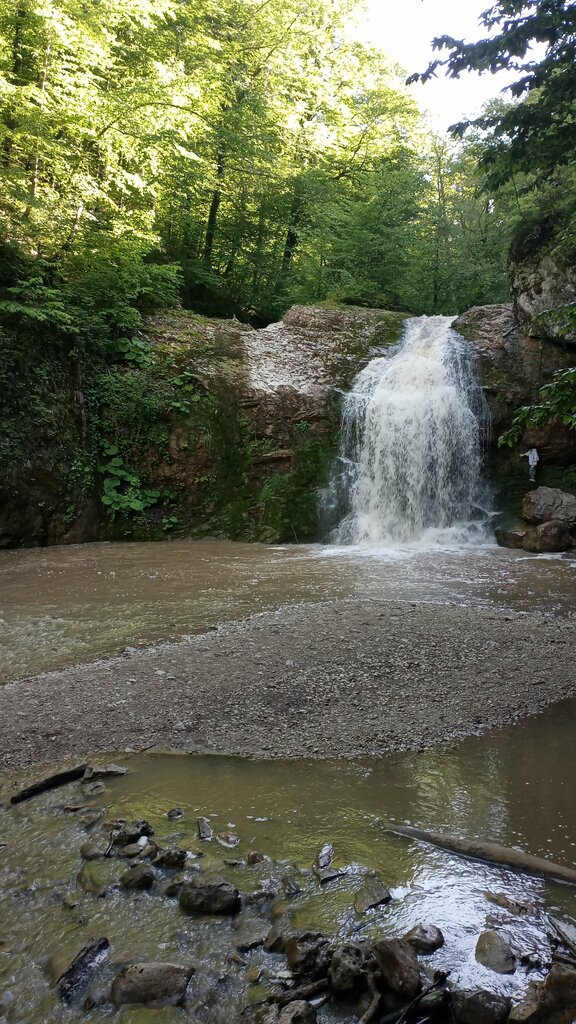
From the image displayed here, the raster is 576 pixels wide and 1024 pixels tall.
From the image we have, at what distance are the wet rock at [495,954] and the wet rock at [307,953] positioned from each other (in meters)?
0.47

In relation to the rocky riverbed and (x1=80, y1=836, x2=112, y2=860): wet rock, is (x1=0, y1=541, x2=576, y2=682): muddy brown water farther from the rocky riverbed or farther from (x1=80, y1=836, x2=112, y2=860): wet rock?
the rocky riverbed

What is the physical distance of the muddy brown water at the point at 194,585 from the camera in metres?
5.31

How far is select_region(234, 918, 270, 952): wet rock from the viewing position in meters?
1.91

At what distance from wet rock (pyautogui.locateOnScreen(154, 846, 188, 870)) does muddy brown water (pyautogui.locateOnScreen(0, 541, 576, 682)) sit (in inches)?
100

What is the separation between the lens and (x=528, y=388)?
41.1ft

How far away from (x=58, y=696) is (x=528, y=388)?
11.5 metres

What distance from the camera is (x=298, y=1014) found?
1639mm

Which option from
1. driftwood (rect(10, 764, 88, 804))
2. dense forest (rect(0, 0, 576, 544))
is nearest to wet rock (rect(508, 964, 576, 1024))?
driftwood (rect(10, 764, 88, 804))

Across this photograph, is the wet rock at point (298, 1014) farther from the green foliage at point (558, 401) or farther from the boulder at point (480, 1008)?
the green foliage at point (558, 401)

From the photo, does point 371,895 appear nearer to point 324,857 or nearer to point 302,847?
point 324,857

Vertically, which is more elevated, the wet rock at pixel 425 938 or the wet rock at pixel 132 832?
the wet rock at pixel 132 832

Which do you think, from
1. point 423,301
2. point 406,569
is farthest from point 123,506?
point 423,301

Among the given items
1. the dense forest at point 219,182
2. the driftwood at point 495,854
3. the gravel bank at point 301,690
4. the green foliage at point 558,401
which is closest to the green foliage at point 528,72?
the dense forest at point 219,182

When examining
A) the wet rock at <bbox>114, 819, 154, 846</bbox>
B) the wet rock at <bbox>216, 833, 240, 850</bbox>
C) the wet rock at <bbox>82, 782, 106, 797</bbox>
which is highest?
the wet rock at <bbox>114, 819, 154, 846</bbox>
